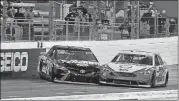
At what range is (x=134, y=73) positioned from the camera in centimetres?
1645

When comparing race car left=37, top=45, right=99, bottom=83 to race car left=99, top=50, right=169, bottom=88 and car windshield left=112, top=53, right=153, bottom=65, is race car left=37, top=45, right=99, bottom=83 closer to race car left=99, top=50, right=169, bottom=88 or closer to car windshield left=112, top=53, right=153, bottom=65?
race car left=99, top=50, right=169, bottom=88


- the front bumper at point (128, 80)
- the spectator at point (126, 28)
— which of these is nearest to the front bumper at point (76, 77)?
the front bumper at point (128, 80)

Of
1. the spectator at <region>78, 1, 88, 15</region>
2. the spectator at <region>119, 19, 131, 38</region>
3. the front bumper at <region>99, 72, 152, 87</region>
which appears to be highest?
the spectator at <region>78, 1, 88, 15</region>

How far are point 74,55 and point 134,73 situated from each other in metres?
2.51

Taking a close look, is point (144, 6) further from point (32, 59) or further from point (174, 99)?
point (174, 99)

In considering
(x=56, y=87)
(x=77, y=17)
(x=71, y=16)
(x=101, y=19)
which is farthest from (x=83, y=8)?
(x=56, y=87)

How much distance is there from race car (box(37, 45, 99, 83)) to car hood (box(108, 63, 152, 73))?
2.15 ft

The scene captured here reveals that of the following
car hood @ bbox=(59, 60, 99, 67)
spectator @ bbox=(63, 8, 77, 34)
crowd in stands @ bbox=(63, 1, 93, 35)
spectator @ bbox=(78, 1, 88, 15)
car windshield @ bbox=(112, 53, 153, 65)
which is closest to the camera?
car hood @ bbox=(59, 60, 99, 67)

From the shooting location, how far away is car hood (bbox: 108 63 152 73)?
16.5 metres

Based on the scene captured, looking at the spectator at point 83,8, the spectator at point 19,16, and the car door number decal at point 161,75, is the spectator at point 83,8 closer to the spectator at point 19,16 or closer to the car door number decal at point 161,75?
the spectator at point 19,16

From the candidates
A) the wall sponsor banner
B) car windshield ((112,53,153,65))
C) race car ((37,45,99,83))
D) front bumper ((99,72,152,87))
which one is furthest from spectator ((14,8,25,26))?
front bumper ((99,72,152,87))

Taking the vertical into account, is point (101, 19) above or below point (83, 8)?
below

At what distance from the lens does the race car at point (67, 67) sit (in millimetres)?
16953

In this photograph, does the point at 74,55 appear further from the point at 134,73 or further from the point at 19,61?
the point at 134,73
